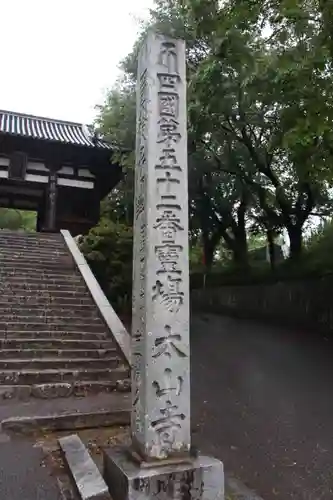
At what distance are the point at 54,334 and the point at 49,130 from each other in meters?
12.4

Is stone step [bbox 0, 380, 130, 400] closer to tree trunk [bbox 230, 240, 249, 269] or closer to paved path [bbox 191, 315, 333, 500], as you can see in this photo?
paved path [bbox 191, 315, 333, 500]

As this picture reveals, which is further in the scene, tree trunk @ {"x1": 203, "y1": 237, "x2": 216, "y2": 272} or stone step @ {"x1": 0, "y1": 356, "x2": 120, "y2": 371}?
tree trunk @ {"x1": 203, "y1": 237, "x2": 216, "y2": 272}

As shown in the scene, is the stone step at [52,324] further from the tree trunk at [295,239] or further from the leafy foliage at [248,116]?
the tree trunk at [295,239]

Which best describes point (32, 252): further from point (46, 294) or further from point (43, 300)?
point (43, 300)

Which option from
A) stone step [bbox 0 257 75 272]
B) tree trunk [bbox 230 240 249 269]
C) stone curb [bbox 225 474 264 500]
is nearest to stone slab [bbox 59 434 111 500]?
stone curb [bbox 225 474 264 500]

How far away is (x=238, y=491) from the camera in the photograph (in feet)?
12.1

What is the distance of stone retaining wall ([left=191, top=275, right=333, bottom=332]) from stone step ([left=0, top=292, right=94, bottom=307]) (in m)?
6.48

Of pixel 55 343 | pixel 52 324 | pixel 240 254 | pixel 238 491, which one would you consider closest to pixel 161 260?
pixel 238 491

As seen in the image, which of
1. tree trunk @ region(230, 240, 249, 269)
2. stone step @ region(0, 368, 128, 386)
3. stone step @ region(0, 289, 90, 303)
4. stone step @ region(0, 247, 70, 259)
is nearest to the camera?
stone step @ region(0, 368, 128, 386)

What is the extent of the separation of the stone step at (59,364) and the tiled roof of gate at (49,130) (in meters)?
10.4

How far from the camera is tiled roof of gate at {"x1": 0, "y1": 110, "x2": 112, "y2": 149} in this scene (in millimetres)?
16031

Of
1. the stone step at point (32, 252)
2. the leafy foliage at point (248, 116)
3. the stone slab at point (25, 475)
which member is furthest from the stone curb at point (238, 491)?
the stone step at point (32, 252)

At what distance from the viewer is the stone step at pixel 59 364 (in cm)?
678

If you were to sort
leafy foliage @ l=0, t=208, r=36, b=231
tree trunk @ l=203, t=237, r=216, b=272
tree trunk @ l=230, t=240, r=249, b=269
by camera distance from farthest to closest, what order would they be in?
leafy foliage @ l=0, t=208, r=36, b=231, tree trunk @ l=203, t=237, r=216, b=272, tree trunk @ l=230, t=240, r=249, b=269
